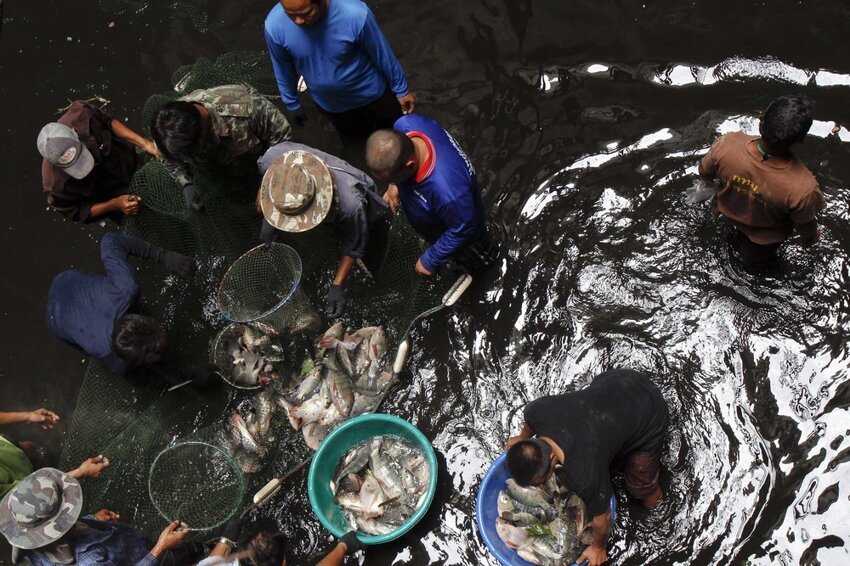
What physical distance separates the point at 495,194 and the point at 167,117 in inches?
109

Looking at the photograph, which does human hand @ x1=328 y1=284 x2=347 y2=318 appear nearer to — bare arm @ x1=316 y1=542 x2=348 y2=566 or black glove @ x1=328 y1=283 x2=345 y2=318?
black glove @ x1=328 y1=283 x2=345 y2=318

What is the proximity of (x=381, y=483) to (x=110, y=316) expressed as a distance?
2.30 metres

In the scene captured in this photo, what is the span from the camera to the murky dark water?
15.6 feet

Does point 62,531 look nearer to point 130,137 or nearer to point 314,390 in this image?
point 314,390

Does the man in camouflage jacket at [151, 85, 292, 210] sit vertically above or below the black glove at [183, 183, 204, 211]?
above

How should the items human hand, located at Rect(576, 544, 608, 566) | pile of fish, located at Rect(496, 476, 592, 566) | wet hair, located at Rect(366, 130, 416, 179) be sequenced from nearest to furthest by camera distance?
wet hair, located at Rect(366, 130, 416, 179), human hand, located at Rect(576, 544, 608, 566), pile of fish, located at Rect(496, 476, 592, 566)

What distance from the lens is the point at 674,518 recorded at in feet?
15.4

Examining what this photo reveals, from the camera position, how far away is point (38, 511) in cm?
423

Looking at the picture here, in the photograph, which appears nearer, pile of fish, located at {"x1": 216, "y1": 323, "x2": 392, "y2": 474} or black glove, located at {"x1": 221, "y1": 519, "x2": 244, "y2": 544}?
black glove, located at {"x1": 221, "y1": 519, "x2": 244, "y2": 544}

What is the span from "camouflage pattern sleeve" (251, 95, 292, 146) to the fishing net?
0.83 feet

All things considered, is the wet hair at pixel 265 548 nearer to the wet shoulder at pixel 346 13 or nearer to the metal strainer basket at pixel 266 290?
the metal strainer basket at pixel 266 290

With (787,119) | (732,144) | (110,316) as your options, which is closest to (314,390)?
(110,316)

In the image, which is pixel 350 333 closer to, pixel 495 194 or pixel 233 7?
Answer: pixel 495 194

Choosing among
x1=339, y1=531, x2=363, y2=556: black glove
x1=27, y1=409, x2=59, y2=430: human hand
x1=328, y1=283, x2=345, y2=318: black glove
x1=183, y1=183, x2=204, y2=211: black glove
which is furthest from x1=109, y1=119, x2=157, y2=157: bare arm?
x1=339, y1=531, x2=363, y2=556: black glove
